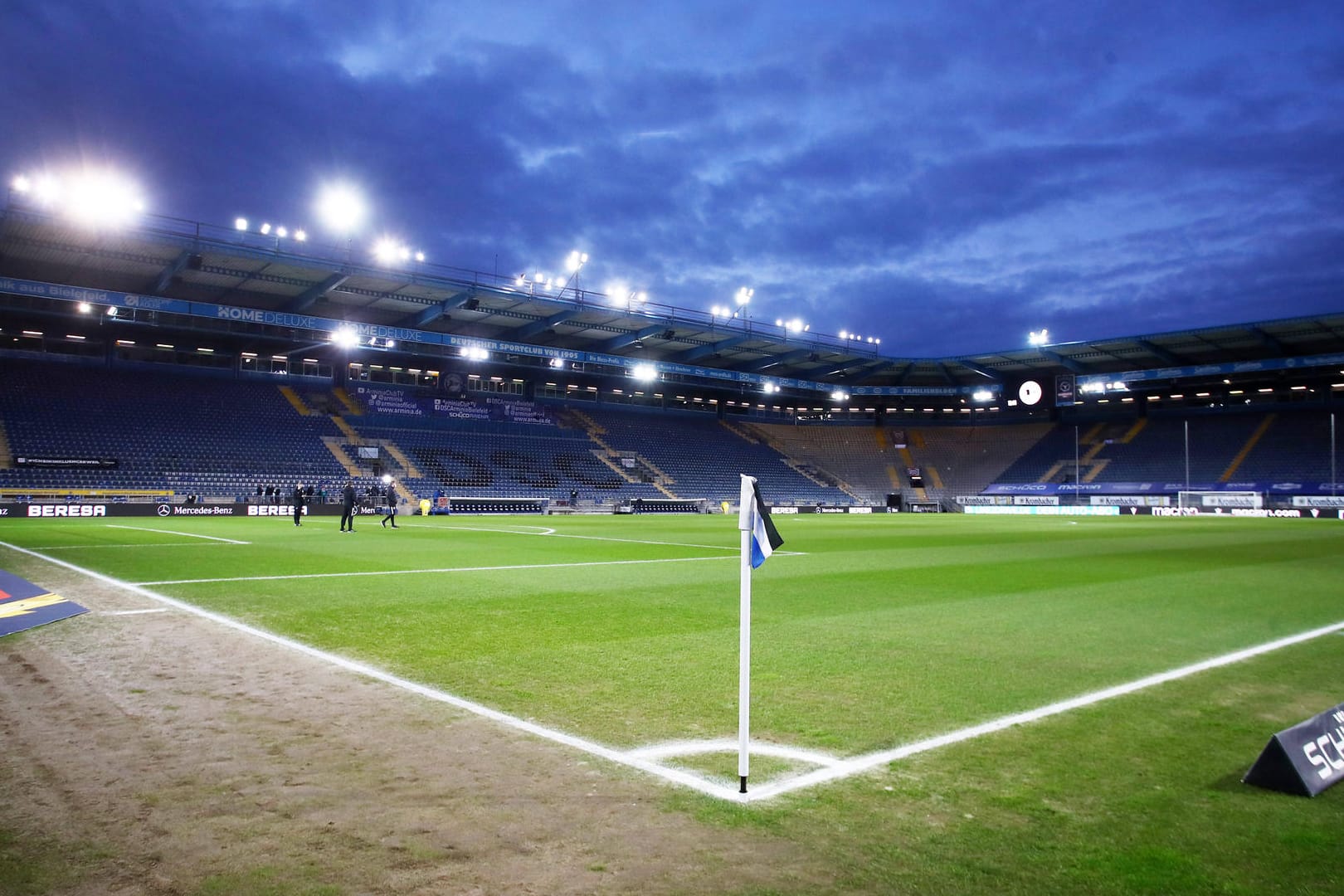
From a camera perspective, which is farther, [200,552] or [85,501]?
[85,501]

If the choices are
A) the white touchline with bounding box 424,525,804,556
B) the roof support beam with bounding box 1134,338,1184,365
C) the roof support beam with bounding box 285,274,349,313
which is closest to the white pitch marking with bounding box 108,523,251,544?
the white touchline with bounding box 424,525,804,556

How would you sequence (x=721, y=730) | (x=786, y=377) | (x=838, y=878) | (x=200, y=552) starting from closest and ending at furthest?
(x=838, y=878) < (x=721, y=730) < (x=200, y=552) < (x=786, y=377)

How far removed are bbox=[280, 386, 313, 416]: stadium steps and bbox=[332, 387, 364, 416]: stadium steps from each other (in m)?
2.60

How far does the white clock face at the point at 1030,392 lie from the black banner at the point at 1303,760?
73652 mm

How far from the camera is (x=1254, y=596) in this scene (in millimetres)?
12305

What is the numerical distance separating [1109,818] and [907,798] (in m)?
0.92

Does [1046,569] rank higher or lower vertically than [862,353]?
lower

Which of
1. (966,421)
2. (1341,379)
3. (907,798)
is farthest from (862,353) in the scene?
(907,798)

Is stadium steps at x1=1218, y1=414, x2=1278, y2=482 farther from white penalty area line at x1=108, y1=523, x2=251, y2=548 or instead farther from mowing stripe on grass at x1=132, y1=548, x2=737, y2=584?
white penalty area line at x1=108, y1=523, x2=251, y2=548

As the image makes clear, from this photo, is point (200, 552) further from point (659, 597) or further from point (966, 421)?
point (966, 421)

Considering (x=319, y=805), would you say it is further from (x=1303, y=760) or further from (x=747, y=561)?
(x=1303, y=760)

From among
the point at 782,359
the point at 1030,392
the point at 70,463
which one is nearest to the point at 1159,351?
the point at 1030,392

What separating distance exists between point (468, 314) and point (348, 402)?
11.9 metres

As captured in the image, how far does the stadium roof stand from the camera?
4019 centimetres
